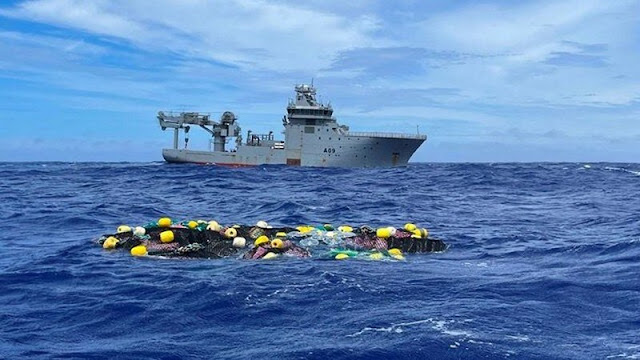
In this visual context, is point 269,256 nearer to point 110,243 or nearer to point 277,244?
point 277,244

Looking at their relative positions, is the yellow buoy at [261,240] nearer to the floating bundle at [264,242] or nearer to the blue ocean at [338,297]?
the floating bundle at [264,242]

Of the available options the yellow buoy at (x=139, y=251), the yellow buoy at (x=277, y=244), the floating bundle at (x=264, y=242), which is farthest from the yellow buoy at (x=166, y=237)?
the yellow buoy at (x=277, y=244)

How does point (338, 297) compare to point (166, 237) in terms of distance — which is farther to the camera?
point (166, 237)

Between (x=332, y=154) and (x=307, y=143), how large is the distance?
361 cm

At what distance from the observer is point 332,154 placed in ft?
256

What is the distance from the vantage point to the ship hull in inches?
3056

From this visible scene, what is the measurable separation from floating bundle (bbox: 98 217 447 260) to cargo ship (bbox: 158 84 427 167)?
57405 mm

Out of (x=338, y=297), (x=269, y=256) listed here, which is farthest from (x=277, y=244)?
(x=338, y=297)

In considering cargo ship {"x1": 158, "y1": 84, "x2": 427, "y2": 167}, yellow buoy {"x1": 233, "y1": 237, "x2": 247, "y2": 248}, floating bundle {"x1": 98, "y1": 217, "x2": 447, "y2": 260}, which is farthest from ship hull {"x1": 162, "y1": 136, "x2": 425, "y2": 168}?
yellow buoy {"x1": 233, "y1": 237, "x2": 247, "y2": 248}

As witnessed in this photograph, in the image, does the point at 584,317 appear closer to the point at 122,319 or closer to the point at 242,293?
the point at 242,293

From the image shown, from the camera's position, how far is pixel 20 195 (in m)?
38.6

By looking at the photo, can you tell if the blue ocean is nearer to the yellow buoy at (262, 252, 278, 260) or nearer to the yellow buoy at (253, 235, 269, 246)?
the yellow buoy at (262, 252, 278, 260)

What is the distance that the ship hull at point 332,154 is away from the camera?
7762 cm

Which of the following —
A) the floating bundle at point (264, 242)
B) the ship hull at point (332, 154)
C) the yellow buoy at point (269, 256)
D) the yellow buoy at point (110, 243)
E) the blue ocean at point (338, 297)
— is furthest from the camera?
the ship hull at point (332, 154)
